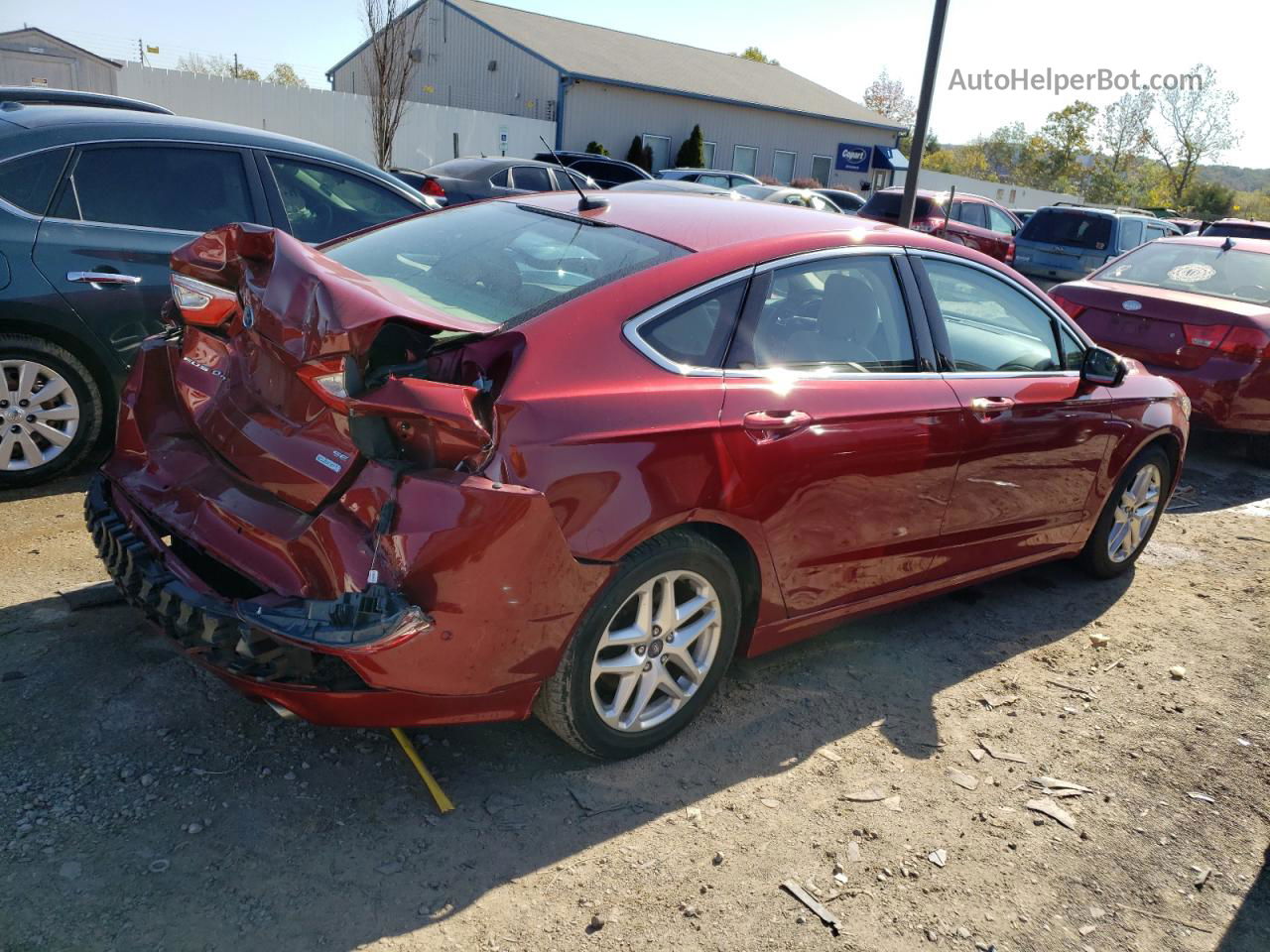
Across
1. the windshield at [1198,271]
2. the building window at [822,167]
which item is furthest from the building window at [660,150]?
the windshield at [1198,271]

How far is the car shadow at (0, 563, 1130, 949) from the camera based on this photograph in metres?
2.53

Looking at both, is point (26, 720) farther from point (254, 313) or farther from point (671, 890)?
point (671, 890)

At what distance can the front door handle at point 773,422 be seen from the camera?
312 centimetres

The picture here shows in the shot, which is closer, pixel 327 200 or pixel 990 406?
pixel 990 406

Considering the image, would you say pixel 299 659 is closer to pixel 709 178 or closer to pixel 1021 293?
pixel 1021 293

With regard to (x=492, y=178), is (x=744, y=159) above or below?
above

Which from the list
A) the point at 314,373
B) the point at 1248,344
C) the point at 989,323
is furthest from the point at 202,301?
the point at 1248,344

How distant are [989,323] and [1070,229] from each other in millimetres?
12816

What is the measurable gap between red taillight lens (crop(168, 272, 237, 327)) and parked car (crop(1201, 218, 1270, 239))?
15.5 m

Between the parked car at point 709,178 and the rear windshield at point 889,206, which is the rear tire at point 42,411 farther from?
the parked car at point 709,178

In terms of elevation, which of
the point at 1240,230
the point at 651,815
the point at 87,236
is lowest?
the point at 651,815

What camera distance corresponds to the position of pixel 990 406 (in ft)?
13.0

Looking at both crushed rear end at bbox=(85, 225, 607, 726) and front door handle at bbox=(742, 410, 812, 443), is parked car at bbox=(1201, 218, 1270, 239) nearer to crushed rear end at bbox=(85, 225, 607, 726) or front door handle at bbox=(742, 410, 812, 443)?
front door handle at bbox=(742, 410, 812, 443)

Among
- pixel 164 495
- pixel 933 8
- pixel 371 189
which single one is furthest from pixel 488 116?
pixel 164 495
